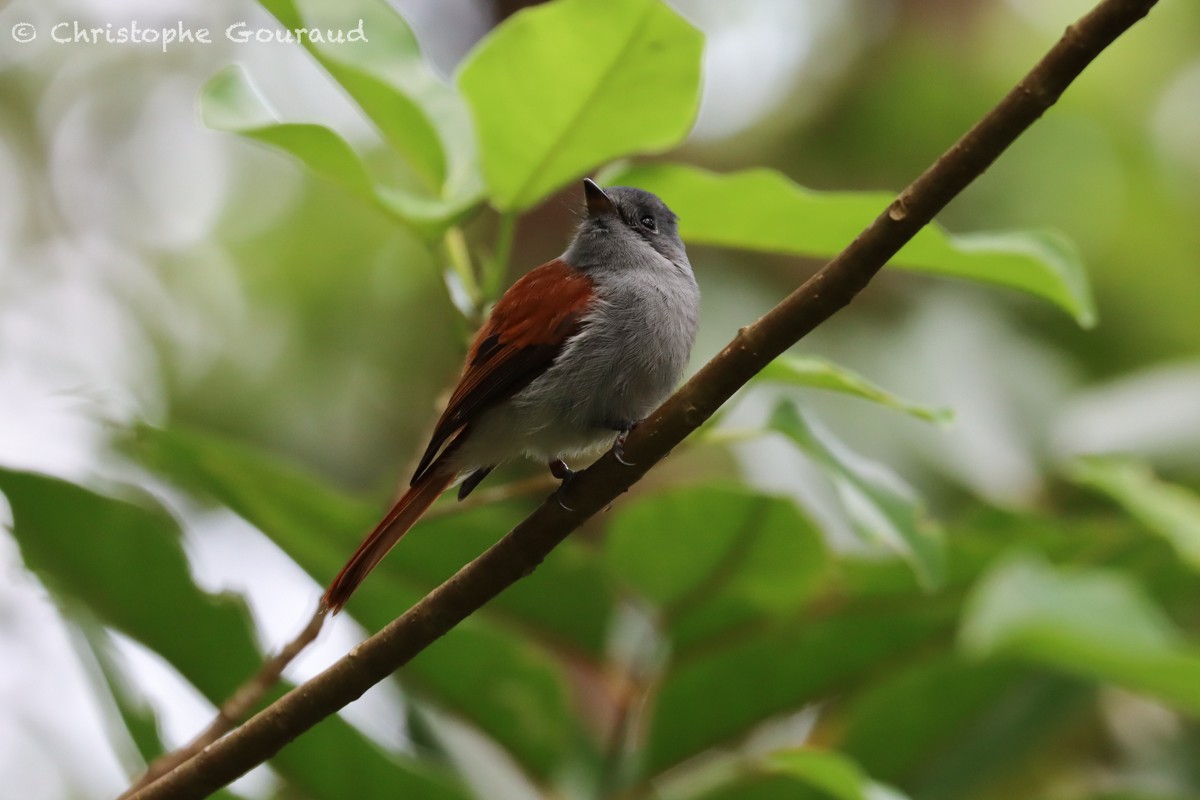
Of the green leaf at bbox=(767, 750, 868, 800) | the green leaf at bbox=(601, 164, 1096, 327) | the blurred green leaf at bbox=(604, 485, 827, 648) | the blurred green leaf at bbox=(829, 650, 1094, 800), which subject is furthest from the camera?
the blurred green leaf at bbox=(829, 650, 1094, 800)

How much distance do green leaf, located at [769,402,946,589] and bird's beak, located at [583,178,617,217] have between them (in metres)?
0.79

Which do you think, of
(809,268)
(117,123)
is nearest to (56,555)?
(809,268)

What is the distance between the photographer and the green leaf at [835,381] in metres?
1.83

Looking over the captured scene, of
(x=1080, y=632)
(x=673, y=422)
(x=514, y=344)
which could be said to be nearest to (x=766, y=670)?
(x=1080, y=632)

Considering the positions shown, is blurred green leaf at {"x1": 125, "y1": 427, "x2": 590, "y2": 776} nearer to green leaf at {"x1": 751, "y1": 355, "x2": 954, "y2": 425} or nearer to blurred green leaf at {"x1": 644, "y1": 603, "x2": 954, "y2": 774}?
blurred green leaf at {"x1": 644, "y1": 603, "x2": 954, "y2": 774}

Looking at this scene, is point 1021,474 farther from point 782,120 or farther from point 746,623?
point 782,120

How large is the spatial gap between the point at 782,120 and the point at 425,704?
10.2ft

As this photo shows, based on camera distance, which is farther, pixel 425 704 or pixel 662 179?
pixel 425 704

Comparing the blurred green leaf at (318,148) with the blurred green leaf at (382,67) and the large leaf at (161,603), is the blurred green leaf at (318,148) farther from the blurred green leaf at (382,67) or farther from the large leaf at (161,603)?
the large leaf at (161,603)

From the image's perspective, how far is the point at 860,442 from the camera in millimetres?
3445

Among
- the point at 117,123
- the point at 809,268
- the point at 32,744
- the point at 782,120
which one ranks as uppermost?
the point at 782,120

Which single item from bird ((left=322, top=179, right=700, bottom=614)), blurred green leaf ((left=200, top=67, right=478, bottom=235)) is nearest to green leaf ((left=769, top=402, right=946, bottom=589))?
bird ((left=322, top=179, right=700, bottom=614))

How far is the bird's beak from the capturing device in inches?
98.0

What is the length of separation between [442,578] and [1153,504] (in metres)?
1.29
